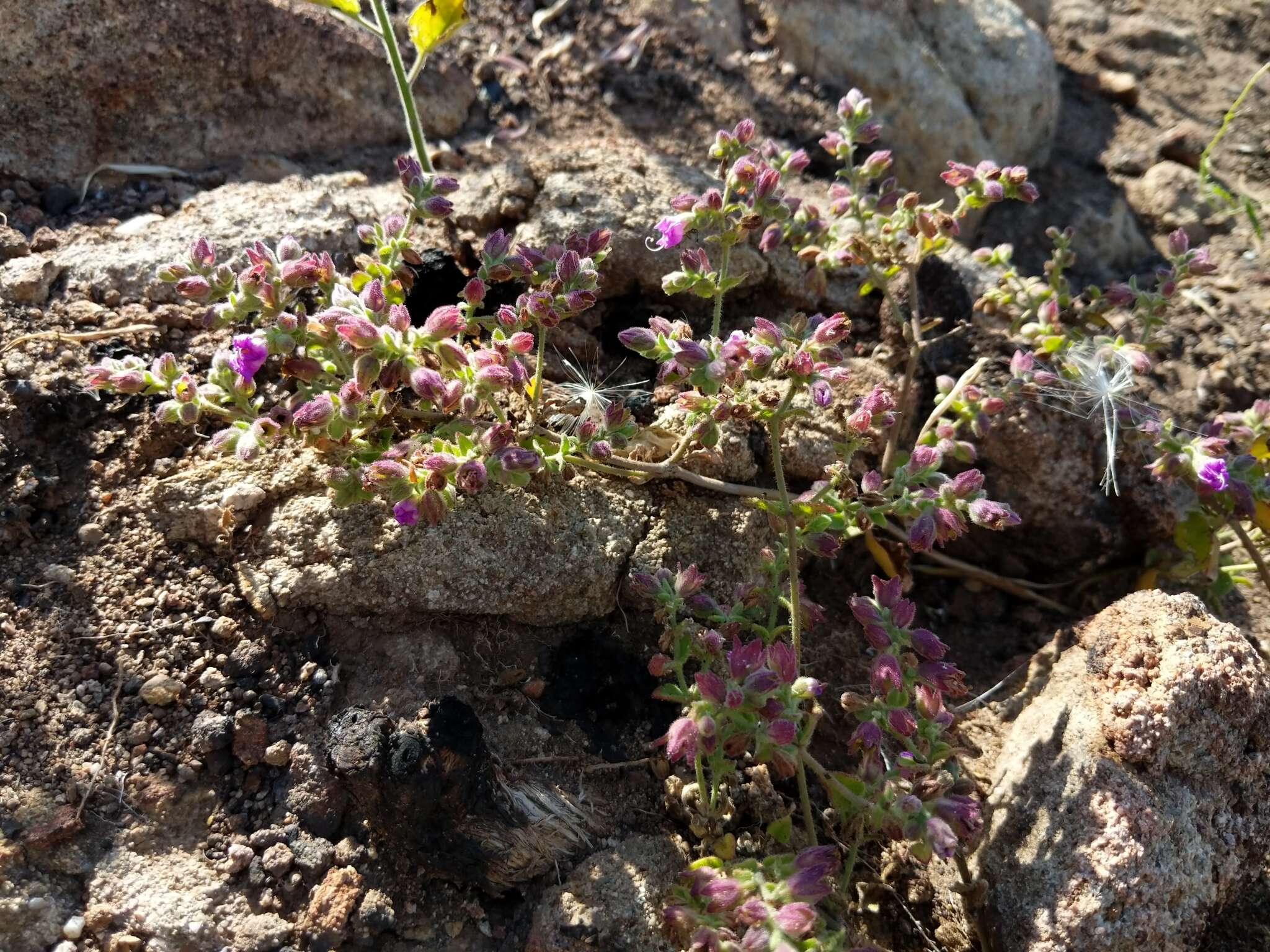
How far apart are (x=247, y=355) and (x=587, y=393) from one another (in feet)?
3.17

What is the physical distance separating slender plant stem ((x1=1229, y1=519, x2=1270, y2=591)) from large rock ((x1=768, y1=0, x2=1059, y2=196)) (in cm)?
195

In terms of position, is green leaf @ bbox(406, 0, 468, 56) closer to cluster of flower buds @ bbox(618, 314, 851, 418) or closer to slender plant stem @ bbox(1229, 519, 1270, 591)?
cluster of flower buds @ bbox(618, 314, 851, 418)

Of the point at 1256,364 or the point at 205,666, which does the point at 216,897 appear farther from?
the point at 1256,364

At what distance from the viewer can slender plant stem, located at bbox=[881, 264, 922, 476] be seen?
316 centimetres

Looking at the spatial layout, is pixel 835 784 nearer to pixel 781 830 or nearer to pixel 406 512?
pixel 781 830

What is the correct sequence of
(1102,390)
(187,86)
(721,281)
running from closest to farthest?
(721,281) < (1102,390) < (187,86)

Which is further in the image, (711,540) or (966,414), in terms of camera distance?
(966,414)

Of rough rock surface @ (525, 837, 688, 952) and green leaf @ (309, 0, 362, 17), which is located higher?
green leaf @ (309, 0, 362, 17)

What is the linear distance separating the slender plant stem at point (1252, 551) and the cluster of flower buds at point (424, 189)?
8.45 ft

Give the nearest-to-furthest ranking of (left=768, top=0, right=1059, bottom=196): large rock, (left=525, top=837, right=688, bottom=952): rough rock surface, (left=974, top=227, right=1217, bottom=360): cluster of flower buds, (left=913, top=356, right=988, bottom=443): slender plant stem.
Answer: (left=525, top=837, right=688, bottom=952): rough rock surface → (left=913, top=356, right=988, bottom=443): slender plant stem → (left=974, top=227, right=1217, bottom=360): cluster of flower buds → (left=768, top=0, right=1059, bottom=196): large rock

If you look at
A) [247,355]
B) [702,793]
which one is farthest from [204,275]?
[702,793]

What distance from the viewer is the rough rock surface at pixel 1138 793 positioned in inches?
91.3

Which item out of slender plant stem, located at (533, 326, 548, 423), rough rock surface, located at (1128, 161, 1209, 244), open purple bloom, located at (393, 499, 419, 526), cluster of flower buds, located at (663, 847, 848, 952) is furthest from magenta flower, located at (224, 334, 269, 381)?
rough rock surface, located at (1128, 161, 1209, 244)

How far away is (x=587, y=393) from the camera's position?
3.02 metres
